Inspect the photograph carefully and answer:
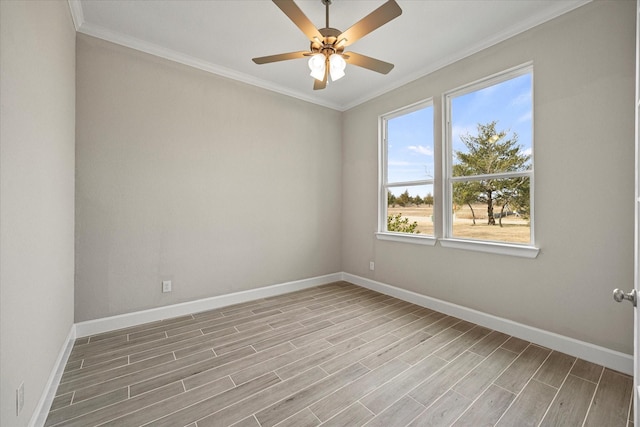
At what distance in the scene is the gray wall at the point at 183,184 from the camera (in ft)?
8.30

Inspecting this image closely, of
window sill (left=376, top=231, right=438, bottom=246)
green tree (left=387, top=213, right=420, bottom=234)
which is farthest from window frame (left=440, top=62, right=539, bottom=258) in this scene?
green tree (left=387, top=213, right=420, bottom=234)

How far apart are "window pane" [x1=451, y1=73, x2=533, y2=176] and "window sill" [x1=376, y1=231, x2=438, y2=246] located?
0.82 meters

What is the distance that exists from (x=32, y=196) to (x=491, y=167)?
3.55 m

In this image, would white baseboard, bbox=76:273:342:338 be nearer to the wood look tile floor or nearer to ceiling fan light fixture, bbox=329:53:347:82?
the wood look tile floor

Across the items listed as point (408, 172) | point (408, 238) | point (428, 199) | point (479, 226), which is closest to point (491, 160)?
point (479, 226)

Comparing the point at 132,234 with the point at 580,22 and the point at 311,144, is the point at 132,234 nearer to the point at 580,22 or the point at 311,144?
the point at 311,144

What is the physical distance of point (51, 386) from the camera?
1.75 m

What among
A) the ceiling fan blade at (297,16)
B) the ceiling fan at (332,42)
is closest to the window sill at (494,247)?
the ceiling fan at (332,42)

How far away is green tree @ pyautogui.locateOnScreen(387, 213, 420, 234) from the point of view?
358cm

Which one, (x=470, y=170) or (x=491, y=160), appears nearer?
(x=491, y=160)

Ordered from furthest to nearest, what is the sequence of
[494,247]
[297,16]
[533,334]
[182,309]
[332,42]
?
[182,309], [494,247], [533,334], [332,42], [297,16]

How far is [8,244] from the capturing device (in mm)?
1188

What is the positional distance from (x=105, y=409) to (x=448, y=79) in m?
4.05

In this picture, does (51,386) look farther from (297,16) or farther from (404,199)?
(404,199)
